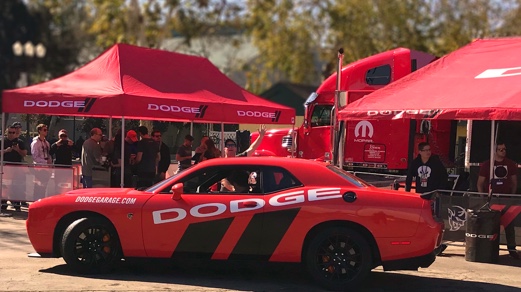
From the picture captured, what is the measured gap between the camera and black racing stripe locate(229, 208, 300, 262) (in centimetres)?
930

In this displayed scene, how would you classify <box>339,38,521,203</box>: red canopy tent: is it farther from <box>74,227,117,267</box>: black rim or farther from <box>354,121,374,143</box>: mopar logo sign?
<box>74,227,117,267</box>: black rim

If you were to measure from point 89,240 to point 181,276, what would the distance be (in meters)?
1.17

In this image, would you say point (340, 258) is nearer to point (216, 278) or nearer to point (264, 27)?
point (216, 278)

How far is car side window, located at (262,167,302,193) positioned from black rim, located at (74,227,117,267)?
1891 millimetres

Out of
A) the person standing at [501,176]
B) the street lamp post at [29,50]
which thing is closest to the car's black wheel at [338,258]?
the person standing at [501,176]

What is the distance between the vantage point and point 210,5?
10.1 metres

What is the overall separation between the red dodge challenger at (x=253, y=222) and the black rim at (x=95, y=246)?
12 millimetres

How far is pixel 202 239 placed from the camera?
9.44 metres

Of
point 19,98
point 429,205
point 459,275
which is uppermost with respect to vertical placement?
point 19,98

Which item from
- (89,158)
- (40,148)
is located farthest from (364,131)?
(40,148)

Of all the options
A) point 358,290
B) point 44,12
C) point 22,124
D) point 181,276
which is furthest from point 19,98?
point 44,12

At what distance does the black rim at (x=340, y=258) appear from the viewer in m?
9.14

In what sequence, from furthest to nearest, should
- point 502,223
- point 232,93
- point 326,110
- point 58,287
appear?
1. point 326,110
2. point 232,93
3. point 502,223
4. point 58,287

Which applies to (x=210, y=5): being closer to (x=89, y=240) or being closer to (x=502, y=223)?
(x=89, y=240)
